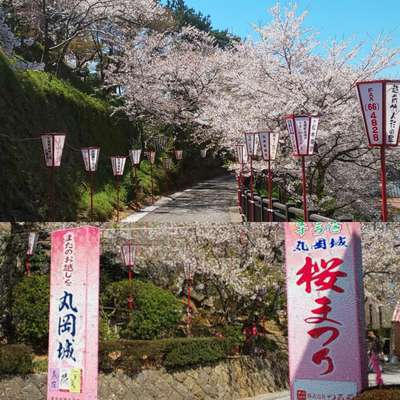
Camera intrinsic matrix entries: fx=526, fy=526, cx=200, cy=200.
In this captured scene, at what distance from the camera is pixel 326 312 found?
5.32 m

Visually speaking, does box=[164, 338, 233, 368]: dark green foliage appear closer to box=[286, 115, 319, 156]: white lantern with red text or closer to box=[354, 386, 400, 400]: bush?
box=[286, 115, 319, 156]: white lantern with red text

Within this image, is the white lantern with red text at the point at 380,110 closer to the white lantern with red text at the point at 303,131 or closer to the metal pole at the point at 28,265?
the white lantern with red text at the point at 303,131

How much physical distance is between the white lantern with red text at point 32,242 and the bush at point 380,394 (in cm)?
838

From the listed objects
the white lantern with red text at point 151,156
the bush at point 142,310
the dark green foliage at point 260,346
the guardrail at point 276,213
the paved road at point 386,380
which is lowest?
the paved road at point 386,380

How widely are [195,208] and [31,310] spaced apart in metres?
8.63

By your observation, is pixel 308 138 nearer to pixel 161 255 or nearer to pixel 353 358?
pixel 353 358

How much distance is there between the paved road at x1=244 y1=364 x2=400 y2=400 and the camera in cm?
1217

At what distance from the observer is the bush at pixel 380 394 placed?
5156mm

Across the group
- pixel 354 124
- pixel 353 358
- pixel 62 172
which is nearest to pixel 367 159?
pixel 354 124

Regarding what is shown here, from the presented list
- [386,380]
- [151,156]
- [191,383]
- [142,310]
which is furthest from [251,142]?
[151,156]

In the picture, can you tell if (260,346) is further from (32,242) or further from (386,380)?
(32,242)

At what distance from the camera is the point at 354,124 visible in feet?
42.1

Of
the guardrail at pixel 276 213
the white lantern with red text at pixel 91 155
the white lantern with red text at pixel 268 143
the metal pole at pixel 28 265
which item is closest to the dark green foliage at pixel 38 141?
the metal pole at pixel 28 265

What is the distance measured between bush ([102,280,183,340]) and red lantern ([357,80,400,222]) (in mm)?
7338
